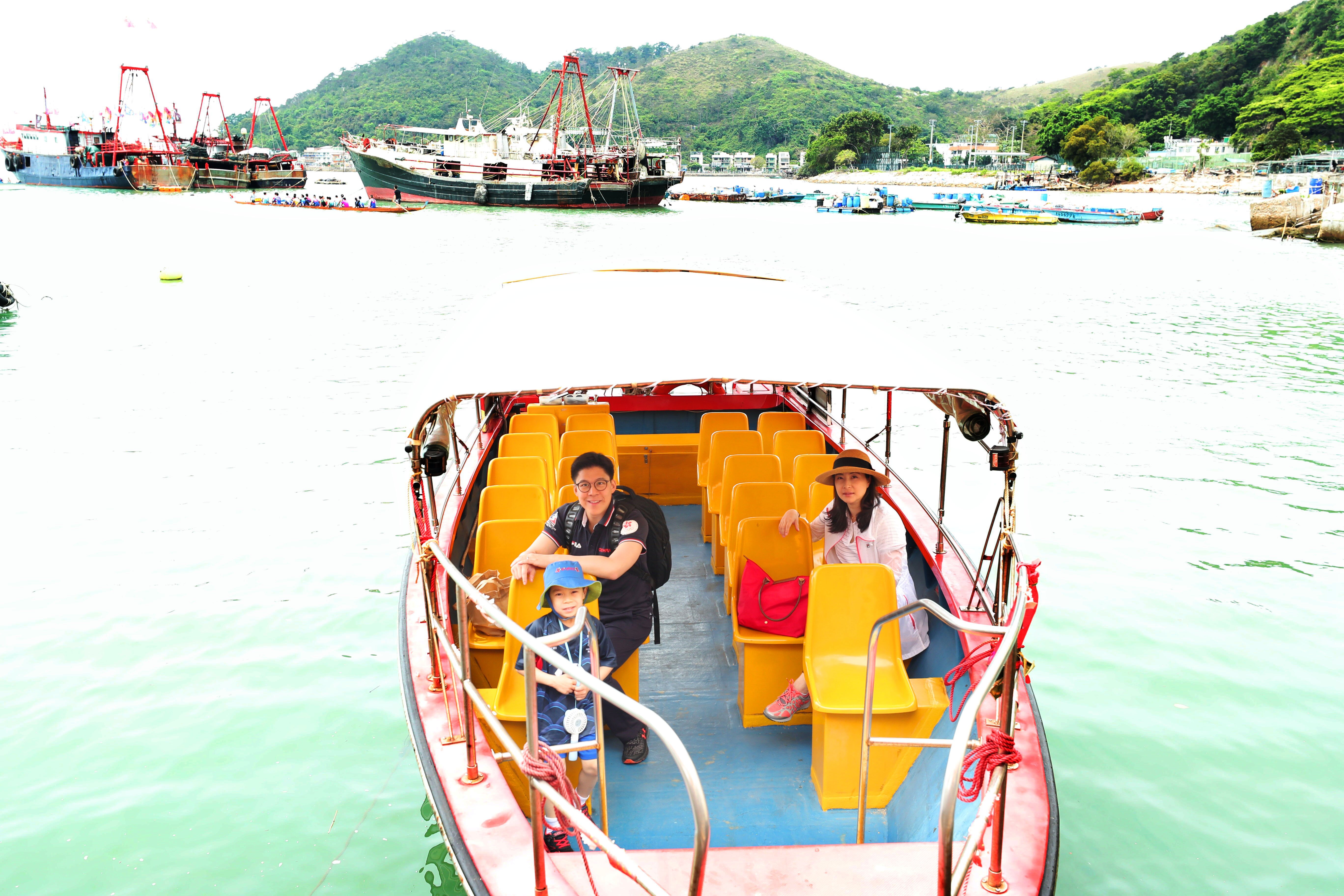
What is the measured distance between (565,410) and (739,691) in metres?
3.76

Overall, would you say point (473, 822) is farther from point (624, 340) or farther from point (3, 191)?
point (3, 191)

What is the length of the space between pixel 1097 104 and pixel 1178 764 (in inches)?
4740

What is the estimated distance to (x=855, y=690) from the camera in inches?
144

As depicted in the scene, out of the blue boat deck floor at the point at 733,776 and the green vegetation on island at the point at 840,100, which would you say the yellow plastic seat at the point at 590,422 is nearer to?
the blue boat deck floor at the point at 733,776

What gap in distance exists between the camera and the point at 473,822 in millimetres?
2988

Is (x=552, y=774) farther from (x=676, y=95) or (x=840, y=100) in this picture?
(x=840, y=100)

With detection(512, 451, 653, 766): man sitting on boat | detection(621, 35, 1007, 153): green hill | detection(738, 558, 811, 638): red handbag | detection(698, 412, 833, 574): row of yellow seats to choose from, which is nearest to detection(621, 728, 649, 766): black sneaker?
detection(512, 451, 653, 766): man sitting on boat

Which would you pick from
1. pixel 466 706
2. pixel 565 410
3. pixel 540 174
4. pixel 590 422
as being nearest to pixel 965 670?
pixel 466 706

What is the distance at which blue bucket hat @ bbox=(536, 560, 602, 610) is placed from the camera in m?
3.32

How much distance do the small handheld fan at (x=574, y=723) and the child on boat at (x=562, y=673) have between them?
14mm

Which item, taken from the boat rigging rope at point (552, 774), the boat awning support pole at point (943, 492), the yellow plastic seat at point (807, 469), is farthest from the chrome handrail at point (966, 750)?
the yellow plastic seat at point (807, 469)

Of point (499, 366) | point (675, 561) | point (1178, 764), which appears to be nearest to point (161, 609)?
point (675, 561)

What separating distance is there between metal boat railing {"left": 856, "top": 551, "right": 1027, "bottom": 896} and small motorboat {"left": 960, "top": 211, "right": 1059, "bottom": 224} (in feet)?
190

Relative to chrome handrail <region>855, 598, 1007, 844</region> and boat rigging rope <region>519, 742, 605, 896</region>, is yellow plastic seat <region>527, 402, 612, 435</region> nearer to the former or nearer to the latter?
chrome handrail <region>855, 598, 1007, 844</region>
